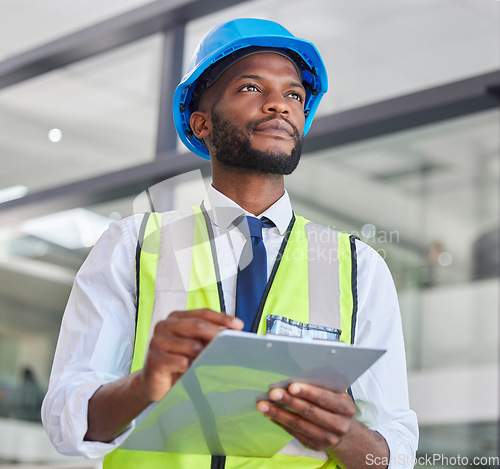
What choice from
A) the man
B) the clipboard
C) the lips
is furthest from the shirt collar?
the clipboard

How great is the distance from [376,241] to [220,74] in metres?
1.70

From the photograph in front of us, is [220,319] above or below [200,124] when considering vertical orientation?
below

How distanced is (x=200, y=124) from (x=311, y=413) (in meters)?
0.86

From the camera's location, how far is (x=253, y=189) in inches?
63.9

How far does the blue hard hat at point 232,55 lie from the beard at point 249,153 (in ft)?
0.46

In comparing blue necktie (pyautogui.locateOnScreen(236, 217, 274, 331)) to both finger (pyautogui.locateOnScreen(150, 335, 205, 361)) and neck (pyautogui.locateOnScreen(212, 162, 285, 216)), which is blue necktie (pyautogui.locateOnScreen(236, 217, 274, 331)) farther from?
finger (pyautogui.locateOnScreen(150, 335, 205, 361))

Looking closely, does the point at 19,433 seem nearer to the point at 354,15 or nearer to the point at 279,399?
the point at 354,15

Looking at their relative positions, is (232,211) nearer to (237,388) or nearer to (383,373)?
(383,373)

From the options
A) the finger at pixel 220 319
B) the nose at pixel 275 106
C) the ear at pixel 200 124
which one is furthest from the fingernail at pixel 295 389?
the ear at pixel 200 124

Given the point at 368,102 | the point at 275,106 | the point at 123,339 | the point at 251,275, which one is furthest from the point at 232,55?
the point at 368,102

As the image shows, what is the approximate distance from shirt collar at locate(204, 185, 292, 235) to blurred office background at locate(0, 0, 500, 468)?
1.58 metres

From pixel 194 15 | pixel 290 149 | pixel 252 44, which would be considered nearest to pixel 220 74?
pixel 252 44

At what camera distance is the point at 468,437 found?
2984mm

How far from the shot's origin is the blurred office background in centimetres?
303
